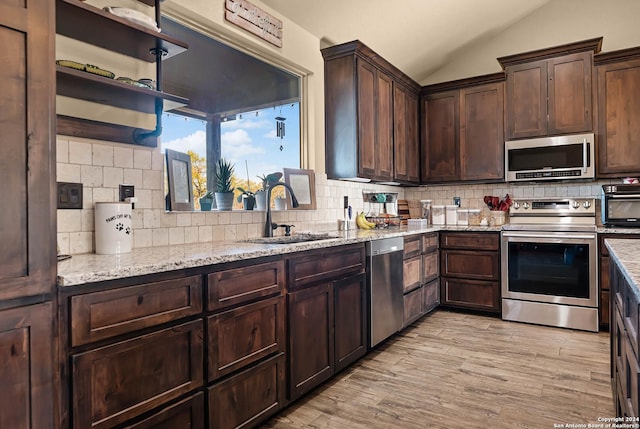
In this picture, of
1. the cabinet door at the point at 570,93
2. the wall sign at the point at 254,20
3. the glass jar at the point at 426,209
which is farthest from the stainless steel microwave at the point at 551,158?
the wall sign at the point at 254,20

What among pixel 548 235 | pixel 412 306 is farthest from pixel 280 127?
pixel 548 235

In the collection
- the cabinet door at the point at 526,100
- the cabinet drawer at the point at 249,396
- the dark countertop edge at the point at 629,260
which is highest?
the cabinet door at the point at 526,100

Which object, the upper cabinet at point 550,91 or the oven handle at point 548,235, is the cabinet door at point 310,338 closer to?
the oven handle at point 548,235

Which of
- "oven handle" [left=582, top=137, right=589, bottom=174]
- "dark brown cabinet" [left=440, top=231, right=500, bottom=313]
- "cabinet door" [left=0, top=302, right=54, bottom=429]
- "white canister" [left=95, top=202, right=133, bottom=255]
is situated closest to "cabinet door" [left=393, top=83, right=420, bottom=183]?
"dark brown cabinet" [left=440, top=231, right=500, bottom=313]

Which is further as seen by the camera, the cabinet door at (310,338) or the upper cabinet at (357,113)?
the upper cabinet at (357,113)

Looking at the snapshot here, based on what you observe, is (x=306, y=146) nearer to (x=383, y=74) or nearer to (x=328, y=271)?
(x=383, y=74)

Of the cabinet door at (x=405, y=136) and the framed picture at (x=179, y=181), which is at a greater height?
the cabinet door at (x=405, y=136)

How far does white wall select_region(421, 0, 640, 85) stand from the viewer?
413 centimetres

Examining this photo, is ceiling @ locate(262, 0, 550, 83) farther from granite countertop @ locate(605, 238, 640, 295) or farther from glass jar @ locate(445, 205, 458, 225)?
granite countertop @ locate(605, 238, 640, 295)

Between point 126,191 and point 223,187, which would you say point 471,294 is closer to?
point 223,187

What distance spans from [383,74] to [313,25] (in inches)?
36.3

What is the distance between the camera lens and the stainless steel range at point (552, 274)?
355 cm

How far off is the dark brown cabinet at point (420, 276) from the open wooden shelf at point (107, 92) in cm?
226

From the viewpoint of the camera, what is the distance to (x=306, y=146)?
3510 mm
